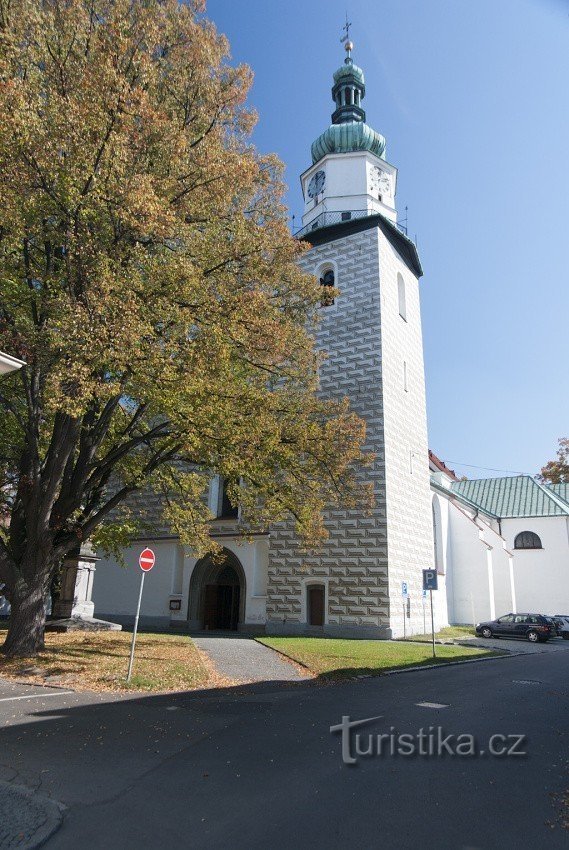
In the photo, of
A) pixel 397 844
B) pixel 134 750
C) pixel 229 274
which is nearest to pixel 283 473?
pixel 229 274

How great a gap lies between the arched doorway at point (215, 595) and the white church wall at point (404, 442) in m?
7.43

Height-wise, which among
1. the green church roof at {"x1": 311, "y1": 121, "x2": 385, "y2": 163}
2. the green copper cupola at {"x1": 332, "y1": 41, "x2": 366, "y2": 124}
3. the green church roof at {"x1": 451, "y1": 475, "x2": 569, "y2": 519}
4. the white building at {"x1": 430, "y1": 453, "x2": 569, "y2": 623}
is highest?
the green copper cupola at {"x1": 332, "y1": 41, "x2": 366, "y2": 124}

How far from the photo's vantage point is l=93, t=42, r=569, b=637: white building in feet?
73.7

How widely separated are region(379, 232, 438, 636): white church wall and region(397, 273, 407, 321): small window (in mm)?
163

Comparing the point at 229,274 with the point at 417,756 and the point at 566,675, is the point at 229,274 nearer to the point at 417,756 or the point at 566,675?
the point at 417,756

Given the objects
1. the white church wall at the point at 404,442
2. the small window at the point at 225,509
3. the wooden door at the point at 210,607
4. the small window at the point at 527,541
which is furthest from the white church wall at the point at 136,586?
the small window at the point at 527,541

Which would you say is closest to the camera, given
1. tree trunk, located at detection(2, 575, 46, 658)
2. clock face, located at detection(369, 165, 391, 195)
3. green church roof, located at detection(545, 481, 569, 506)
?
tree trunk, located at detection(2, 575, 46, 658)

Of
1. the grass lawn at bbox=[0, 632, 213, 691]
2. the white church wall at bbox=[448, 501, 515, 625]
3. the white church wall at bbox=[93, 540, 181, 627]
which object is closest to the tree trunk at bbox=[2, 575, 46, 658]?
the grass lawn at bbox=[0, 632, 213, 691]

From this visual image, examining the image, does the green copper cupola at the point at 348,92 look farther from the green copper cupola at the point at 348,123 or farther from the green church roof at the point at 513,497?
the green church roof at the point at 513,497

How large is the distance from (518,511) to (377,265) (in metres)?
24.3

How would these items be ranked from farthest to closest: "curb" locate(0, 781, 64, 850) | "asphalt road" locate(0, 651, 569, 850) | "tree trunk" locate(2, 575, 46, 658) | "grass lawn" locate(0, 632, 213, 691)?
"tree trunk" locate(2, 575, 46, 658)
"grass lawn" locate(0, 632, 213, 691)
"asphalt road" locate(0, 651, 569, 850)
"curb" locate(0, 781, 64, 850)

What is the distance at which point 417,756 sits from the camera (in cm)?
620

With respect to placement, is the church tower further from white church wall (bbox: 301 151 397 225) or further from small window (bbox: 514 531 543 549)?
small window (bbox: 514 531 543 549)

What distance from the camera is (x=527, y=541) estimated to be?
40688 millimetres
